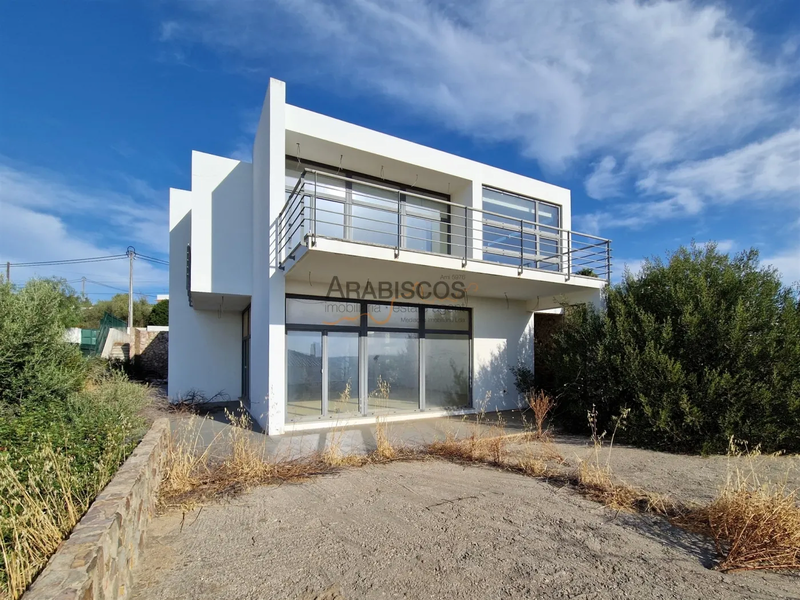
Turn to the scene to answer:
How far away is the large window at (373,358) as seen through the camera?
795cm

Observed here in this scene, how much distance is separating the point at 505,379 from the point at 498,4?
7.78 metres

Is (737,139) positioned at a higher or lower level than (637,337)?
higher

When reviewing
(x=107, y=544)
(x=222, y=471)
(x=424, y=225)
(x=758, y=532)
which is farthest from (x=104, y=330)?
(x=758, y=532)

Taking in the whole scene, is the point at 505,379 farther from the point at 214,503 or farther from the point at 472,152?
the point at 214,503

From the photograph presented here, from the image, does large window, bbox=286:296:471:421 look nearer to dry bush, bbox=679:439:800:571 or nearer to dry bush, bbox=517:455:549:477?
dry bush, bbox=517:455:549:477

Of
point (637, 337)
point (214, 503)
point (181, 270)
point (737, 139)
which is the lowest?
point (214, 503)

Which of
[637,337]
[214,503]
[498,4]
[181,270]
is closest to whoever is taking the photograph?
[214,503]

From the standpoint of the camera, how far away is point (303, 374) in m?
7.91

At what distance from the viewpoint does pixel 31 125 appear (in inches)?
337

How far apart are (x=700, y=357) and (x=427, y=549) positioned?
584 cm

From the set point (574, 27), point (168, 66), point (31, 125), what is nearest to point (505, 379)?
point (574, 27)

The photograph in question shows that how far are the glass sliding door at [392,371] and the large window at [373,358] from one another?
2cm


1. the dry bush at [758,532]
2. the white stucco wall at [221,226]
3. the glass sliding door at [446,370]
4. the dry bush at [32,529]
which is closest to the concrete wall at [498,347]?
the glass sliding door at [446,370]

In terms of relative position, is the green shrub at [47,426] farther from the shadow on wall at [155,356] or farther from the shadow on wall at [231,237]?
the shadow on wall at [155,356]
